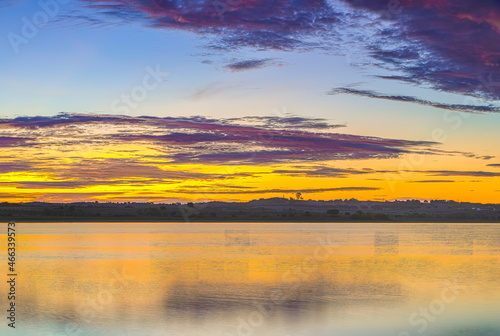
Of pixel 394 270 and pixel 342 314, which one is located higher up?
pixel 394 270

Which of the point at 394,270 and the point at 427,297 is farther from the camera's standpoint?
the point at 394,270

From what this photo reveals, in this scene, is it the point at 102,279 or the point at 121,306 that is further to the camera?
the point at 102,279

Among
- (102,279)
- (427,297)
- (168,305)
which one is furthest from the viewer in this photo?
(102,279)

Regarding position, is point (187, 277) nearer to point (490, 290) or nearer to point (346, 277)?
point (346, 277)

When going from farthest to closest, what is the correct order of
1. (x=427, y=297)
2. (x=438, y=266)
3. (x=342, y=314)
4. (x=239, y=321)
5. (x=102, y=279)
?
(x=438, y=266) → (x=102, y=279) → (x=427, y=297) → (x=342, y=314) → (x=239, y=321)

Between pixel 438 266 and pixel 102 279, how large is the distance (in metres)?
21.4

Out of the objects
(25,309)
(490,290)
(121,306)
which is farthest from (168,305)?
(490,290)

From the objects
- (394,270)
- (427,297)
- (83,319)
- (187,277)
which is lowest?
(83,319)

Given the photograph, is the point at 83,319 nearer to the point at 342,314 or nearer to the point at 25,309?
the point at 25,309

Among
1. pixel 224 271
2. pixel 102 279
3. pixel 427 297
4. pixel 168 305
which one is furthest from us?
pixel 224 271

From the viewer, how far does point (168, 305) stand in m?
22.8

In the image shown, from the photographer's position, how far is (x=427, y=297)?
25.4m

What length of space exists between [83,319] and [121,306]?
2499 mm

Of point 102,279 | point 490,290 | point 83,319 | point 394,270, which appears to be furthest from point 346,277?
point 83,319
